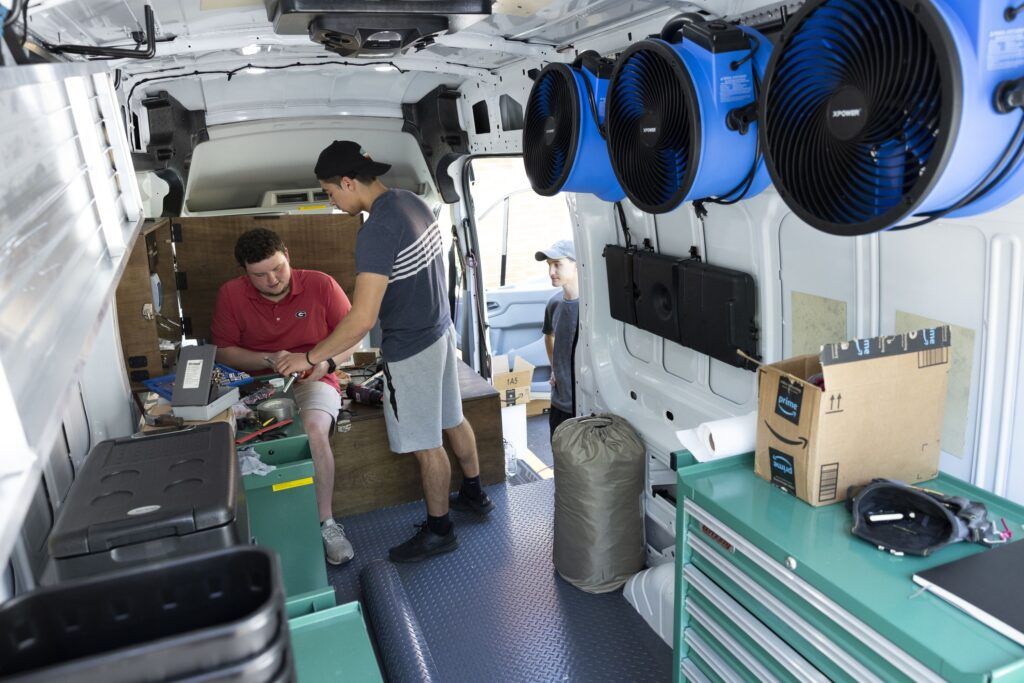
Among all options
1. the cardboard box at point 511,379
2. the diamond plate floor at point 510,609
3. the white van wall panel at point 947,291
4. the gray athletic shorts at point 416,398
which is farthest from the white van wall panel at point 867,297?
the cardboard box at point 511,379

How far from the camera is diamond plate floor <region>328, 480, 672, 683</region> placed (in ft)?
9.42

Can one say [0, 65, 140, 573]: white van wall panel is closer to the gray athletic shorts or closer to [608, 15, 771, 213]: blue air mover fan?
[608, 15, 771, 213]: blue air mover fan

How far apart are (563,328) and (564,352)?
0.52 ft

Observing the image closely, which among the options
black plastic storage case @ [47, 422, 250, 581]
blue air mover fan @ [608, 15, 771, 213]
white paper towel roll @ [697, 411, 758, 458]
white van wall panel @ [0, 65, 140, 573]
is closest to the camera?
white van wall panel @ [0, 65, 140, 573]

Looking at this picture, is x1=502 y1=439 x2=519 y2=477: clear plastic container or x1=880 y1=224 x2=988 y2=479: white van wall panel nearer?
x1=880 y1=224 x2=988 y2=479: white van wall panel

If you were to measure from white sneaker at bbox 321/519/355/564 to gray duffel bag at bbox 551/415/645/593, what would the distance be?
1.09 metres

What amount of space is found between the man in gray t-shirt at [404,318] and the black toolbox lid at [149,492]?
1400 mm

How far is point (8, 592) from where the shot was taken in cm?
149

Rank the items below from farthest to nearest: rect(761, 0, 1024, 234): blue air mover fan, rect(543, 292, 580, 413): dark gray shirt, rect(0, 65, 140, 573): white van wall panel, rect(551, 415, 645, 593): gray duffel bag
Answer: rect(543, 292, 580, 413): dark gray shirt < rect(551, 415, 645, 593): gray duffel bag < rect(761, 0, 1024, 234): blue air mover fan < rect(0, 65, 140, 573): white van wall panel

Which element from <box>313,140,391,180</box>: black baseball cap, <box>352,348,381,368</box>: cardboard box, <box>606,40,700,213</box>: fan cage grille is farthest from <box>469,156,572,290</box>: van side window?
<box>606,40,700,213</box>: fan cage grille

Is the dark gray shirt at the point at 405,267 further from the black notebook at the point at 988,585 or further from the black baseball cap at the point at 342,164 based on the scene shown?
the black notebook at the point at 988,585

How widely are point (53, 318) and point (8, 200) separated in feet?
0.67

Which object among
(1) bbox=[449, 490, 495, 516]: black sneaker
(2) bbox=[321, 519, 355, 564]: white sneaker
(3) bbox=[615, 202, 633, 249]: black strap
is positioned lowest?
(1) bbox=[449, 490, 495, 516]: black sneaker

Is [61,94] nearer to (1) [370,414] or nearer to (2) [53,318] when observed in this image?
(2) [53,318]
